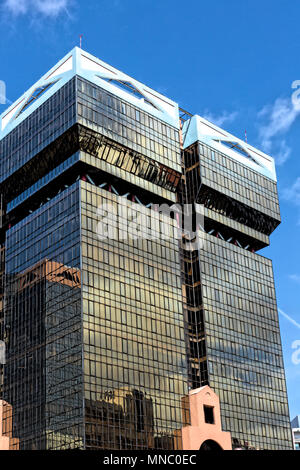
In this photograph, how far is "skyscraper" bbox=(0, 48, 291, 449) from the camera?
110125mm

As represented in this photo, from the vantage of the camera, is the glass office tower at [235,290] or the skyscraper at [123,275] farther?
the glass office tower at [235,290]

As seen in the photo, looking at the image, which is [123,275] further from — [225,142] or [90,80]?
[225,142]

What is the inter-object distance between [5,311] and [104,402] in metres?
28.2

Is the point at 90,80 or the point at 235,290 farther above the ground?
the point at 90,80

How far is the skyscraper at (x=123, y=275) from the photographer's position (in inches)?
4336

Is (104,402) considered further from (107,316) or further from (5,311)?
(5,311)

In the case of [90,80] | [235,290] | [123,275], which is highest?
[90,80]

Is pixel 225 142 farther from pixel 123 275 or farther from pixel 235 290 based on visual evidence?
pixel 123 275

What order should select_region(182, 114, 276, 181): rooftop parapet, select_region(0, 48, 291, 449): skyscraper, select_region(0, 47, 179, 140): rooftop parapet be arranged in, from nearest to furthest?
select_region(0, 48, 291, 449): skyscraper → select_region(0, 47, 179, 140): rooftop parapet → select_region(182, 114, 276, 181): rooftop parapet

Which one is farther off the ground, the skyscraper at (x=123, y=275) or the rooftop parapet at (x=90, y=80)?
the rooftop parapet at (x=90, y=80)

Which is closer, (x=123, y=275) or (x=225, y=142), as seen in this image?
(x=123, y=275)

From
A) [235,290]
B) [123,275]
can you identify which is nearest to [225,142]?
[235,290]

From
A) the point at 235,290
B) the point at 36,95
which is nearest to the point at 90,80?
the point at 36,95

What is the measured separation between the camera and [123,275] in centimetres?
Result: 11919
